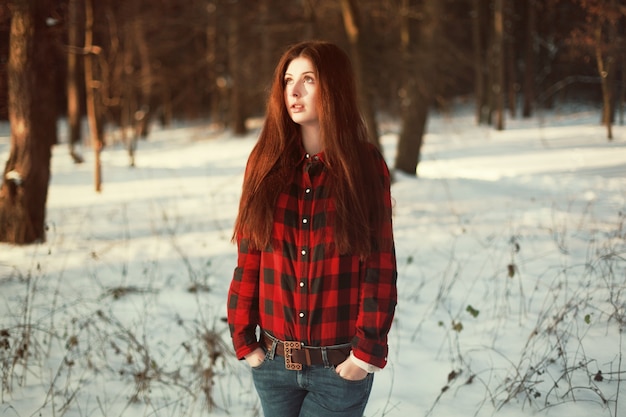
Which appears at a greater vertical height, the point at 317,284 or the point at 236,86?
the point at 236,86

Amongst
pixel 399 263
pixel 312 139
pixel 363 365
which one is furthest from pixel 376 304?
pixel 399 263

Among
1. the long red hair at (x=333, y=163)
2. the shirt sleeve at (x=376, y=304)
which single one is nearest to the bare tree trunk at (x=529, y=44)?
the long red hair at (x=333, y=163)

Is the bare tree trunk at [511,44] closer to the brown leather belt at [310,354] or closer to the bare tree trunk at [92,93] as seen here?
the bare tree trunk at [92,93]

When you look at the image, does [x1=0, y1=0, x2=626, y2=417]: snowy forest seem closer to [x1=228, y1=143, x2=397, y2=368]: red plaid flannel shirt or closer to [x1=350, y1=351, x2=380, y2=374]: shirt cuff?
[x1=228, y1=143, x2=397, y2=368]: red plaid flannel shirt

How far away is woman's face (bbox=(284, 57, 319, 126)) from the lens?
1.81m

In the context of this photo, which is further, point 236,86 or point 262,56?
point 262,56

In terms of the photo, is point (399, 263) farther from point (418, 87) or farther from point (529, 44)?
point (529, 44)

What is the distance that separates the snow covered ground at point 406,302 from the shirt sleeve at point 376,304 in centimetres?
165

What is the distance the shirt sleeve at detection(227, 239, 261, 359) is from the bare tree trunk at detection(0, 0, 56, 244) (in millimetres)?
5192

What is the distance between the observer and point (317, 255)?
1.76 m

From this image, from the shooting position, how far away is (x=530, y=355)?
3627 mm

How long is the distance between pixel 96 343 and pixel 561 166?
32.4ft

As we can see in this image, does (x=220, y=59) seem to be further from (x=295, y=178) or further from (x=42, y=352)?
(x=295, y=178)

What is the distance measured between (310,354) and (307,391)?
19 cm
